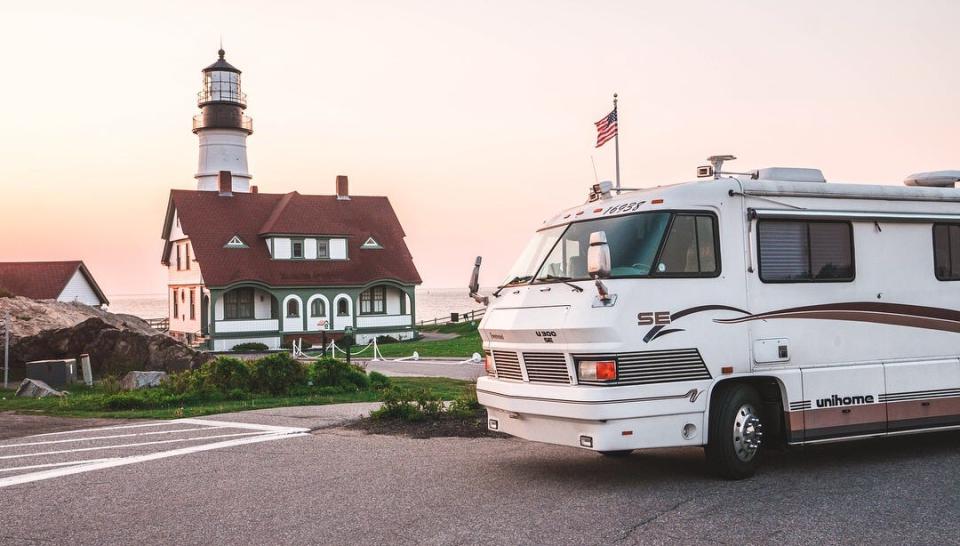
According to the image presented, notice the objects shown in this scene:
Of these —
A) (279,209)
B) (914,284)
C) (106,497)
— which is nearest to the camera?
(106,497)

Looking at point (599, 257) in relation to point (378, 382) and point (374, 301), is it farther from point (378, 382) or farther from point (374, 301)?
point (374, 301)

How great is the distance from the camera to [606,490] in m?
9.02

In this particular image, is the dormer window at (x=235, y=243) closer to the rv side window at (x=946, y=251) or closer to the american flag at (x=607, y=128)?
the american flag at (x=607, y=128)

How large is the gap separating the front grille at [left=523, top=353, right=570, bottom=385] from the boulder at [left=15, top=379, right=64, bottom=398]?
489 inches

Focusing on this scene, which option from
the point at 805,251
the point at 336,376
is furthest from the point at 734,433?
the point at 336,376

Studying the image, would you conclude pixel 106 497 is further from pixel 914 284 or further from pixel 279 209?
pixel 279 209

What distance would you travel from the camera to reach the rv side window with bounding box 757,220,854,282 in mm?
10039

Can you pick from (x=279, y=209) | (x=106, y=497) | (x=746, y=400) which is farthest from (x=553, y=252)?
(x=279, y=209)

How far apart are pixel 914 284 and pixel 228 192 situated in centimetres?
4675

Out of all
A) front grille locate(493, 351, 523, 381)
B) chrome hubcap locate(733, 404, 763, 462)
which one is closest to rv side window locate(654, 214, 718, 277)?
chrome hubcap locate(733, 404, 763, 462)

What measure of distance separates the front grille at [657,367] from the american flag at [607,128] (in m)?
14.9

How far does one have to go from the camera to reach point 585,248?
993cm

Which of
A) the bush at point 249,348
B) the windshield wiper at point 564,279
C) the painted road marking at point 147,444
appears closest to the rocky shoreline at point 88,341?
the painted road marking at point 147,444

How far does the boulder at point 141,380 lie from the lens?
1983cm
